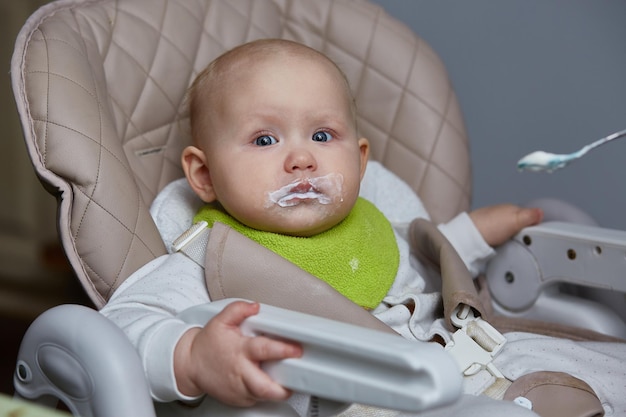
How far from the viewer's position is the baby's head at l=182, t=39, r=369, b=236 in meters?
0.98

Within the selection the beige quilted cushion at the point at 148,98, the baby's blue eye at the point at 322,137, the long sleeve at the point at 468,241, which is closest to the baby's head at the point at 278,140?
the baby's blue eye at the point at 322,137

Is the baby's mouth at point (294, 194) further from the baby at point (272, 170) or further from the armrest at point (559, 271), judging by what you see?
the armrest at point (559, 271)

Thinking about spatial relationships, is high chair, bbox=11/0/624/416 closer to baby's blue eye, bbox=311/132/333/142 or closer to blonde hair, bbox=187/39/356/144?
blonde hair, bbox=187/39/356/144

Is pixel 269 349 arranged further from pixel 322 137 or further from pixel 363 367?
pixel 322 137

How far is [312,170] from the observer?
990 mm

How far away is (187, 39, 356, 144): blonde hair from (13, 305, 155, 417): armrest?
34 centimetres

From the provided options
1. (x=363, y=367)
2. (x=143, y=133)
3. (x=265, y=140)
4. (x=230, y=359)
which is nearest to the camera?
(x=363, y=367)

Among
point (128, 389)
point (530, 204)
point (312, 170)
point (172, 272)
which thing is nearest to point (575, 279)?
point (530, 204)

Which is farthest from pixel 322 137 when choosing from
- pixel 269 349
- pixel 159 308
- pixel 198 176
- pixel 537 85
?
pixel 537 85

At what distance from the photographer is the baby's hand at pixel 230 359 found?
2.32 ft

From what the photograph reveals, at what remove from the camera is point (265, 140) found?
1.01 m

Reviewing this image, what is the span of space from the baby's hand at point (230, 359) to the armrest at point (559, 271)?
548mm

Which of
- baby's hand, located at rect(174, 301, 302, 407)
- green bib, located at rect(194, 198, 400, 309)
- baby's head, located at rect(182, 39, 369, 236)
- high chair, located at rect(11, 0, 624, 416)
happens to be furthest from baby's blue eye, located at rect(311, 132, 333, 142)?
baby's hand, located at rect(174, 301, 302, 407)

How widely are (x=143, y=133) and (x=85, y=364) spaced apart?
44 cm
